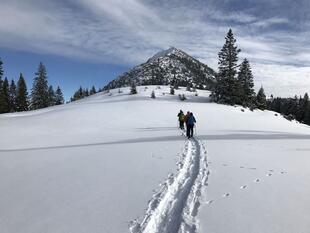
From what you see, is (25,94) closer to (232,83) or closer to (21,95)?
(21,95)

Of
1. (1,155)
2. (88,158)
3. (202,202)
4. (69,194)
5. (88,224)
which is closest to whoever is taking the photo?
(88,224)

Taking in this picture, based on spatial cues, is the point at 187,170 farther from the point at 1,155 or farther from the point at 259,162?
the point at 1,155

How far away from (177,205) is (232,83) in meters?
50.8

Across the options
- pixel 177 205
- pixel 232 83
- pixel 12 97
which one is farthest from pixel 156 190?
pixel 12 97

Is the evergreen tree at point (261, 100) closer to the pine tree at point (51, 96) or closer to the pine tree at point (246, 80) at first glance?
the pine tree at point (246, 80)

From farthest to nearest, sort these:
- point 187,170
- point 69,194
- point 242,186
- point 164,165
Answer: point 164,165 < point 187,170 < point 242,186 < point 69,194

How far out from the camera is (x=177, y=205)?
7613mm

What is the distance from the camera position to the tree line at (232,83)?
184 feet

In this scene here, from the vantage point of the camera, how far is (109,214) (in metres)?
7.10

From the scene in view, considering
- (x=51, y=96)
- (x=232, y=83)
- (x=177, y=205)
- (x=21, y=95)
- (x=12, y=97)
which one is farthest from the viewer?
(x=51, y=96)

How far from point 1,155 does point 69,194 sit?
8.93 metres

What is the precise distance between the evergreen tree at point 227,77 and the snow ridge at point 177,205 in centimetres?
4614

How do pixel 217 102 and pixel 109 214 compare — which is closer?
pixel 109 214

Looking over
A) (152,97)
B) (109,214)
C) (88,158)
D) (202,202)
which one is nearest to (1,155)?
(88,158)
